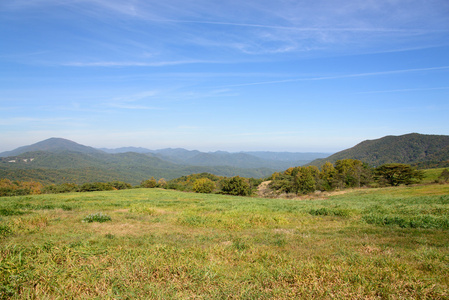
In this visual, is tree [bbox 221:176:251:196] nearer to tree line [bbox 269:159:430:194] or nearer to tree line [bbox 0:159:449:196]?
tree line [bbox 0:159:449:196]

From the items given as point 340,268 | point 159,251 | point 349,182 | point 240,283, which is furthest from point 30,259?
point 349,182

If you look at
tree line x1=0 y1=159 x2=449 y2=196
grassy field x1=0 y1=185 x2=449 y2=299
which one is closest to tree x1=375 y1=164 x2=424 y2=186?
tree line x1=0 y1=159 x2=449 y2=196

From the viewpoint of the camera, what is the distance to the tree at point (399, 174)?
59.4 m

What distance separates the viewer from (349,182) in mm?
75188

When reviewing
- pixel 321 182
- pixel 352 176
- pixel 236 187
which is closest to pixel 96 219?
pixel 236 187

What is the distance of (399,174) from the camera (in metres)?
60.8

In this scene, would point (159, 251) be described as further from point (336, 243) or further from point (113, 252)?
point (336, 243)

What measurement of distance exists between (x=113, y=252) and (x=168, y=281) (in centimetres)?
263

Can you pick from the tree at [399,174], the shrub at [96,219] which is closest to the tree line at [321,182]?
the tree at [399,174]

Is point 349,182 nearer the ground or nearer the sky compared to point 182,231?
nearer the ground

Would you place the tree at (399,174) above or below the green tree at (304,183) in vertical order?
above

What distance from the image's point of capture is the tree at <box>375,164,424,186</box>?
2339 inches

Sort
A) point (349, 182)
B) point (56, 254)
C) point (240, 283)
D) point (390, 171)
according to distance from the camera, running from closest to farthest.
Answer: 1. point (240, 283)
2. point (56, 254)
3. point (390, 171)
4. point (349, 182)

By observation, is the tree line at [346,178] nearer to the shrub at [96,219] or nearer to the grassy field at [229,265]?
the grassy field at [229,265]
